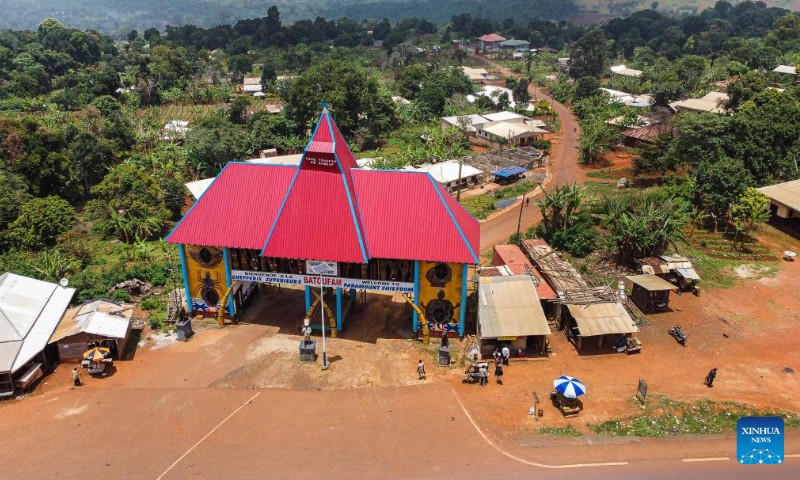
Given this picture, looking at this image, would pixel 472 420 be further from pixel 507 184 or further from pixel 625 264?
pixel 507 184

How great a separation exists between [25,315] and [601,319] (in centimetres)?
2601

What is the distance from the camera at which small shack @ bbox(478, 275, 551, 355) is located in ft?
80.2

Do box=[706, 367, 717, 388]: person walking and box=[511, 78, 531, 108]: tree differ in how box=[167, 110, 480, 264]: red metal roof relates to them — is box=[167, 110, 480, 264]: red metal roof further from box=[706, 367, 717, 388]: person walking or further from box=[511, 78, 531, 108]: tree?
box=[511, 78, 531, 108]: tree

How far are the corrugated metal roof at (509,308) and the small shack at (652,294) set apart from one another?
257 inches

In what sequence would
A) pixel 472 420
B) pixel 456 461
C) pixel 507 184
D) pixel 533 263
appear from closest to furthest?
pixel 456 461 → pixel 472 420 → pixel 533 263 → pixel 507 184

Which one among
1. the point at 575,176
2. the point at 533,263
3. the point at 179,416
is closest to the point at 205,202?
the point at 179,416

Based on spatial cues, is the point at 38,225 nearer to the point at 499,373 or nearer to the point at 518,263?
the point at 518,263

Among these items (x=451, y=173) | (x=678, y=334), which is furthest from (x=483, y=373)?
(x=451, y=173)

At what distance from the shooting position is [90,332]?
2388cm

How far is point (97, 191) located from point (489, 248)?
103 ft

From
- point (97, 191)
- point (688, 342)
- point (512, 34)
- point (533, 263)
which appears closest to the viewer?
point (688, 342)

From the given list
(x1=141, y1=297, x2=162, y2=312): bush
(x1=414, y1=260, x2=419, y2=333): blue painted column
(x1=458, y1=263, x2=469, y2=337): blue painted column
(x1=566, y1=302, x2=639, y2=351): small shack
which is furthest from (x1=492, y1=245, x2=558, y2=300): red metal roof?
(x1=141, y1=297, x2=162, y2=312): bush

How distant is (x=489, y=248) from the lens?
3809 cm

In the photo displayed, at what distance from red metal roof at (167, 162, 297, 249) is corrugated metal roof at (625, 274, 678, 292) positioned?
62.2 feet
